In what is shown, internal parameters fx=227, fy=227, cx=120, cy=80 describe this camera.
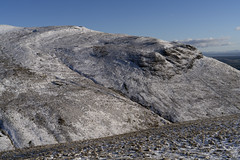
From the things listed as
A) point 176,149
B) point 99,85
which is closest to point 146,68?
point 99,85

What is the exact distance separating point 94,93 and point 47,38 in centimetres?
2969

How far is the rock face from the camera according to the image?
88.4 ft

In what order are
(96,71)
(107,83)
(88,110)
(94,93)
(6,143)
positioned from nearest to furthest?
(6,143)
(88,110)
(94,93)
(107,83)
(96,71)

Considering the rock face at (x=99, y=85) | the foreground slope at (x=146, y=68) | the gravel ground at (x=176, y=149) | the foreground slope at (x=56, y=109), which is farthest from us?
the foreground slope at (x=146, y=68)

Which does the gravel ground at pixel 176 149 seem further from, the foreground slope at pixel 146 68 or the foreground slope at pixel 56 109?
the foreground slope at pixel 146 68

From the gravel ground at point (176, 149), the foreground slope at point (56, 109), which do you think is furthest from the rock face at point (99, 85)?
the gravel ground at point (176, 149)

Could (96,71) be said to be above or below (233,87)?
above

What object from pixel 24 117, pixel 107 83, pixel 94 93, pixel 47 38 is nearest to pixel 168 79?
pixel 107 83

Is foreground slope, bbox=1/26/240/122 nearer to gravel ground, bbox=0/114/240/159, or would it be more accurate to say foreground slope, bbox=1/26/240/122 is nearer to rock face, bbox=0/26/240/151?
rock face, bbox=0/26/240/151

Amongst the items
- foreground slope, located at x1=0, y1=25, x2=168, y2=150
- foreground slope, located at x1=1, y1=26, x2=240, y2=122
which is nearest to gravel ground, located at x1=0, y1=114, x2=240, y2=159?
foreground slope, located at x1=0, y1=25, x2=168, y2=150

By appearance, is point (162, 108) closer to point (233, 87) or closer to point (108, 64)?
point (108, 64)

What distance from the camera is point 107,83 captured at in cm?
3897

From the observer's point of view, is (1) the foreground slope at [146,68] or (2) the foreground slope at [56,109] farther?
(1) the foreground slope at [146,68]

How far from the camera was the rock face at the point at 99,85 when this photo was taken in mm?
26938
